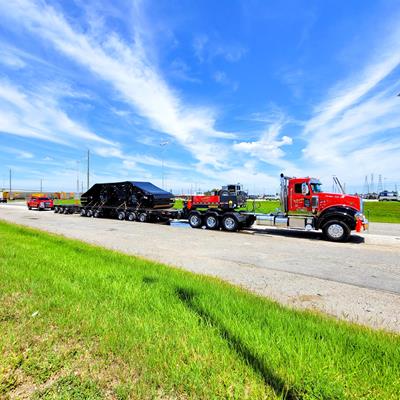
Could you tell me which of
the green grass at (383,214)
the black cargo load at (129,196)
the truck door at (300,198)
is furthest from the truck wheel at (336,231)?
the black cargo load at (129,196)

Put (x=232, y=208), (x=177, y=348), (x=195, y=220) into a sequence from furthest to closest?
1. (x=195, y=220)
2. (x=232, y=208)
3. (x=177, y=348)

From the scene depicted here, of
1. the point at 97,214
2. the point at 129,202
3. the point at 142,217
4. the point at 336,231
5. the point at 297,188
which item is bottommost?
the point at 336,231

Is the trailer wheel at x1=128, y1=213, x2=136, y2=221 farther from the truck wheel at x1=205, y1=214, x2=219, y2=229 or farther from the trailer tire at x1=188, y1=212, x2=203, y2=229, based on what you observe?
the truck wheel at x1=205, y1=214, x2=219, y2=229

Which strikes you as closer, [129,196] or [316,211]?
[316,211]

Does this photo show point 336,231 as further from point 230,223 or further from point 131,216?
point 131,216

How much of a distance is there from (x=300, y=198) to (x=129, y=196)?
1280cm

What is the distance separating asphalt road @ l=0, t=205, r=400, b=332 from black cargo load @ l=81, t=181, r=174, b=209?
7.64 metres

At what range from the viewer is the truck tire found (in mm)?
15117

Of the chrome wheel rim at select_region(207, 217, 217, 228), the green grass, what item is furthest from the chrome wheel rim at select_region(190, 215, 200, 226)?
the green grass

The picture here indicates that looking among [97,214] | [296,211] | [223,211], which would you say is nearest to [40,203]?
[97,214]

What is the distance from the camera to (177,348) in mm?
2783

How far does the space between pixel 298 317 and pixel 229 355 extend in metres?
1.42

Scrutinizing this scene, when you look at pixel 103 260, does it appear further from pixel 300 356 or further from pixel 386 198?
pixel 386 198

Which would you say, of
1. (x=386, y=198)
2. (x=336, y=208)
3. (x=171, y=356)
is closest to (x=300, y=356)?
(x=171, y=356)
